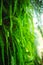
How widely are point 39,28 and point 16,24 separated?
271mm

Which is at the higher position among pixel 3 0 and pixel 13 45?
pixel 3 0

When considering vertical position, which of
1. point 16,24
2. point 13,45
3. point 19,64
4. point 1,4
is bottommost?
point 19,64

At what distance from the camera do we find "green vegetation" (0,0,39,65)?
945 mm

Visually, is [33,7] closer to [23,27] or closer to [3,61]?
[23,27]

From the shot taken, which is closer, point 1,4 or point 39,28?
point 1,4

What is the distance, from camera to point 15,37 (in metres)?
0.95

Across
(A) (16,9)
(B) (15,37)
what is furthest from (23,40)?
(A) (16,9)

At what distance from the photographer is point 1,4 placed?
3.06 feet

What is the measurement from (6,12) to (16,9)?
59mm

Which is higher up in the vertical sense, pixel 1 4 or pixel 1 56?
pixel 1 4

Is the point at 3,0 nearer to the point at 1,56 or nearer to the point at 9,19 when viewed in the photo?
the point at 9,19

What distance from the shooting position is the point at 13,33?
0.96m

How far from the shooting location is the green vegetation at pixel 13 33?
3.10ft

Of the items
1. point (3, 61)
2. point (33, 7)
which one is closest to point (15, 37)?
point (3, 61)
